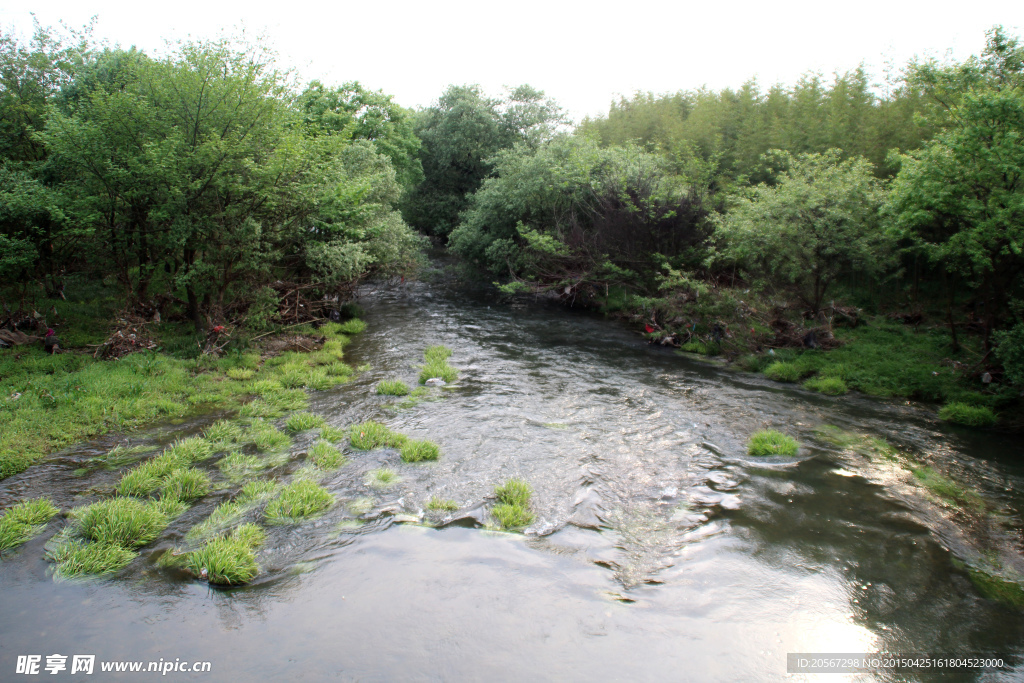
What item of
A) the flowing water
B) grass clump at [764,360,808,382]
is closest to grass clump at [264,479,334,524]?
the flowing water

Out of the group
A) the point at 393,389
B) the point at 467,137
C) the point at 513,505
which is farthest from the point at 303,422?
the point at 467,137

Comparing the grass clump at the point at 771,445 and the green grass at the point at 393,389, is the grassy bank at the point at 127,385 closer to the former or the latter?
the green grass at the point at 393,389

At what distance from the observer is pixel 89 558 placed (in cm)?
701

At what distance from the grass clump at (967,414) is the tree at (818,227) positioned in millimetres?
5419

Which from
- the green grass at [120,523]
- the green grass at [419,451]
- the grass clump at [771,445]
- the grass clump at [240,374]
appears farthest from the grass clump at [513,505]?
the grass clump at [240,374]

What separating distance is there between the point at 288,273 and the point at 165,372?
9425mm

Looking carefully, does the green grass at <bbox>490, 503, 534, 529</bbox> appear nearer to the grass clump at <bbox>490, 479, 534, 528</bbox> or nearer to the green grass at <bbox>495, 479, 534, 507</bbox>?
the grass clump at <bbox>490, 479, 534, 528</bbox>

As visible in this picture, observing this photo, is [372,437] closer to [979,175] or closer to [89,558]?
[89,558]

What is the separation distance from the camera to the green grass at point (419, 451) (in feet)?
34.9

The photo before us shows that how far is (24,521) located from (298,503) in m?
3.70

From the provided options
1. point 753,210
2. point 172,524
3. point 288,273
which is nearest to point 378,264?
point 288,273

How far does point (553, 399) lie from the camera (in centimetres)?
1486

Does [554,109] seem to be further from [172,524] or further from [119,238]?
[172,524]

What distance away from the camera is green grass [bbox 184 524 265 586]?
6.88 meters
